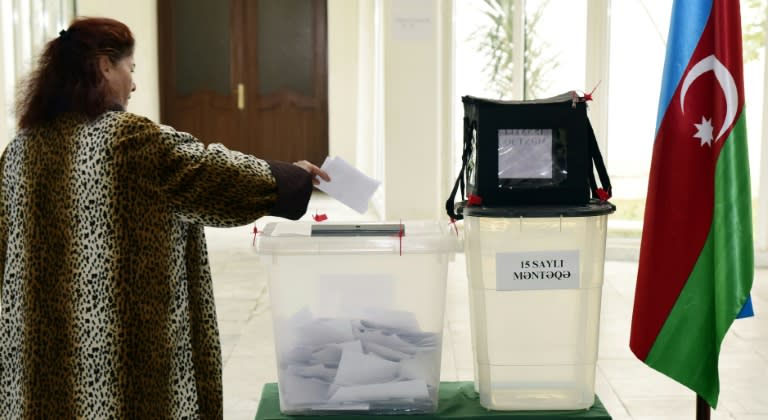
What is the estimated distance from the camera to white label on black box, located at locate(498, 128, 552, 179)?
210 cm

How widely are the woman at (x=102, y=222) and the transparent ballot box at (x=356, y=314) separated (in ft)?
0.61

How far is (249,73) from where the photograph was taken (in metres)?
9.86

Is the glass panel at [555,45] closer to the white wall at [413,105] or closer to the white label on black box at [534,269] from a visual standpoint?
the white wall at [413,105]

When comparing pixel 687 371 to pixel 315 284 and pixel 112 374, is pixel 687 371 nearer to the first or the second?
pixel 315 284

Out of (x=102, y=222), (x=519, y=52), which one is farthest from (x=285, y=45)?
(x=102, y=222)

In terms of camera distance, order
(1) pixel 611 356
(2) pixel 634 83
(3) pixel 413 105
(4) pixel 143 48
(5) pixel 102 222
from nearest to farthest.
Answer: (5) pixel 102 222
(1) pixel 611 356
(3) pixel 413 105
(2) pixel 634 83
(4) pixel 143 48

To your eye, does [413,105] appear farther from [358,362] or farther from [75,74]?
[75,74]

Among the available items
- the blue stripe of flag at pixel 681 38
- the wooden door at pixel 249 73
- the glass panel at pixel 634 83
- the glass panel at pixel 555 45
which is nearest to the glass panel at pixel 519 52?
the glass panel at pixel 555 45

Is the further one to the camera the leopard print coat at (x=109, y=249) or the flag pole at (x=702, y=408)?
the flag pole at (x=702, y=408)

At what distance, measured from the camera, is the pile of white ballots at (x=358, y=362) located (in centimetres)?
208

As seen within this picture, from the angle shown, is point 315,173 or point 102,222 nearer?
point 102,222

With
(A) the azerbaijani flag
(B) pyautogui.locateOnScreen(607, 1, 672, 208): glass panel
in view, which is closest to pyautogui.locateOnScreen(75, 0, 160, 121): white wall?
(B) pyautogui.locateOnScreen(607, 1, 672, 208): glass panel

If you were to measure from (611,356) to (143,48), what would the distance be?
268 inches

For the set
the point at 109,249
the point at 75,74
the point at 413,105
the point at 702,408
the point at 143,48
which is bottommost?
the point at 702,408
